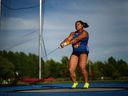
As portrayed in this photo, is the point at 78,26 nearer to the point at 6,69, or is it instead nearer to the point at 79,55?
the point at 79,55

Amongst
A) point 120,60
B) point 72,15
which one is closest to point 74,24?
point 72,15

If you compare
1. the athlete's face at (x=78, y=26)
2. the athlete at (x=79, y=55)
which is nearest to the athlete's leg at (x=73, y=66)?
the athlete at (x=79, y=55)

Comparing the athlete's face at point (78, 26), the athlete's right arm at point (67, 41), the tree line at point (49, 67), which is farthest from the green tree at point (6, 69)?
the athlete's face at point (78, 26)

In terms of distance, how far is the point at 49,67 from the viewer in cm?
207

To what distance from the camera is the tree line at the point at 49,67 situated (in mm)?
2018

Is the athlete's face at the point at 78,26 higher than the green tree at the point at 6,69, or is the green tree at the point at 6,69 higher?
the athlete's face at the point at 78,26

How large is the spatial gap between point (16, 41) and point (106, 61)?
572mm

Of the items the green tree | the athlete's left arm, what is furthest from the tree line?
the athlete's left arm

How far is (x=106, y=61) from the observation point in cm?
202

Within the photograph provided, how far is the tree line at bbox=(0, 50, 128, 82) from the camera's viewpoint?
2018 mm

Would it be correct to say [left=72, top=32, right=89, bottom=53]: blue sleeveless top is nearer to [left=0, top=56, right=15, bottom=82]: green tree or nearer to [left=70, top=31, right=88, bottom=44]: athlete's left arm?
[left=70, top=31, right=88, bottom=44]: athlete's left arm

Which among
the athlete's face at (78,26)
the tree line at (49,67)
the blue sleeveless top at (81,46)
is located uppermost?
the athlete's face at (78,26)

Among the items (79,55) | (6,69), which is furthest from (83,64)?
(6,69)

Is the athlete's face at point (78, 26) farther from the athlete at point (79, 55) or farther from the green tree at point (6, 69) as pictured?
the green tree at point (6, 69)
